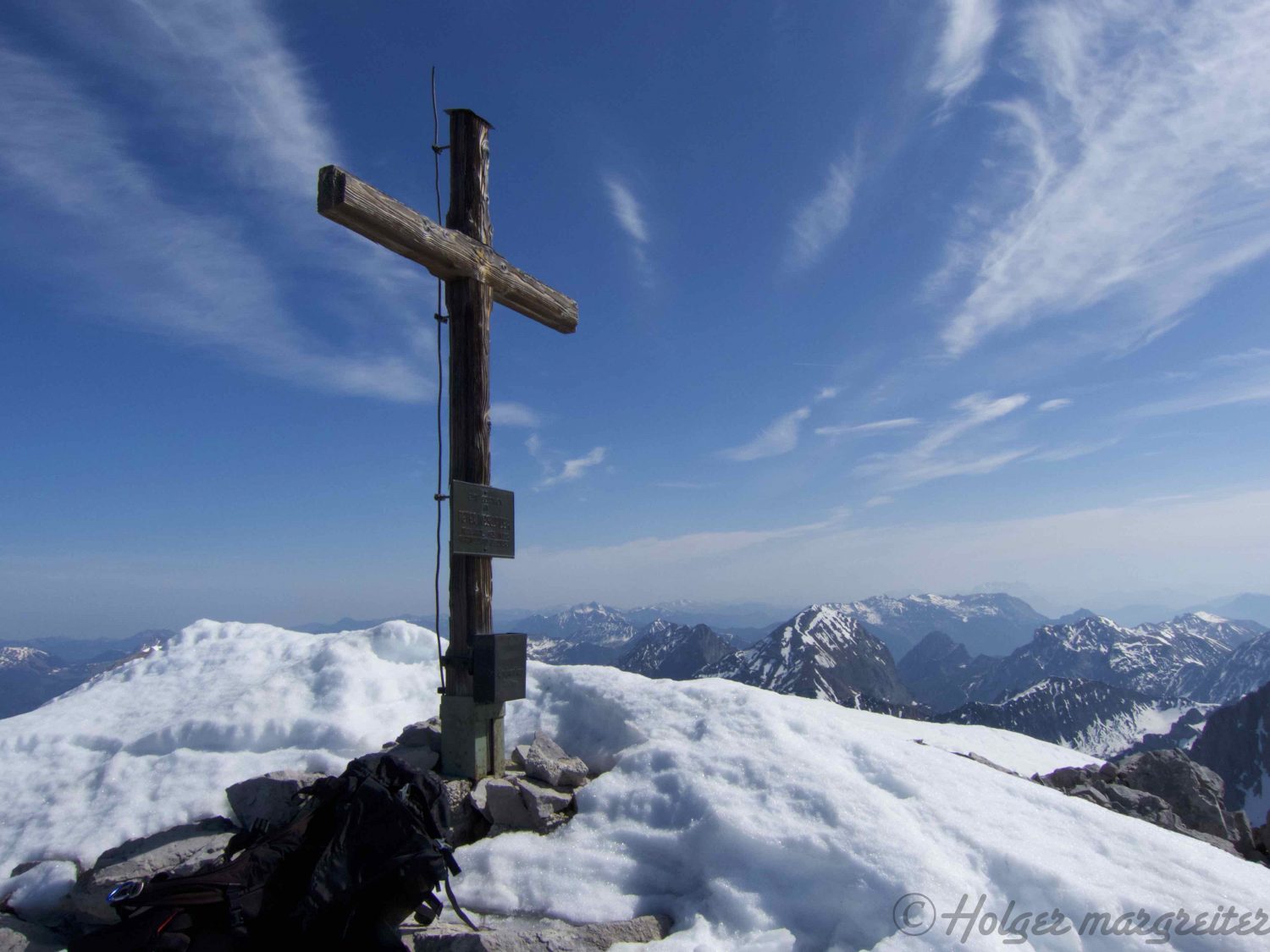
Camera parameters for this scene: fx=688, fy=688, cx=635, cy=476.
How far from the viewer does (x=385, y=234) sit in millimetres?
7945

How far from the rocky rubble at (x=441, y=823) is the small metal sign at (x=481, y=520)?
251 centimetres

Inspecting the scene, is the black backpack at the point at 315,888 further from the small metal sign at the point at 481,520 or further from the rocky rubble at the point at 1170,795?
the rocky rubble at the point at 1170,795

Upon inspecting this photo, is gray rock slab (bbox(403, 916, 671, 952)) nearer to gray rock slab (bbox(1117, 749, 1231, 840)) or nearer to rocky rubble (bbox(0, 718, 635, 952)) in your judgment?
rocky rubble (bbox(0, 718, 635, 952))

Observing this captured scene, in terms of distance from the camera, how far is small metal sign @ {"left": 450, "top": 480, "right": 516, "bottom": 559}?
8344 mm

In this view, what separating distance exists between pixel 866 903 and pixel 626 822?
2469 millimetres

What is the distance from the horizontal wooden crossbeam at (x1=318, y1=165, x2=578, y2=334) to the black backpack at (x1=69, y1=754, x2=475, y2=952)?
561 cm

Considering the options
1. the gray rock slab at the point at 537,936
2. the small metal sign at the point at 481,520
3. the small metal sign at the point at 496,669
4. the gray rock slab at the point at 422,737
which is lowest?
the gray rock slab at the point at 537,936

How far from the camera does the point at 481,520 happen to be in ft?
28.4

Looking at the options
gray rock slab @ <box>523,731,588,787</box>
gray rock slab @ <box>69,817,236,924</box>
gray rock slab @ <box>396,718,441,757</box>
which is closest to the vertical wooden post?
gray rock slab @ <box>523,731,588,787</box>

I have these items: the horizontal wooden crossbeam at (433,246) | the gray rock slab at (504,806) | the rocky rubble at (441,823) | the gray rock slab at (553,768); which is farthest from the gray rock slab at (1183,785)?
the horizontal wooden crossbeam at (433,246)

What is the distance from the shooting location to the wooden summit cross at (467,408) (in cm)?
795

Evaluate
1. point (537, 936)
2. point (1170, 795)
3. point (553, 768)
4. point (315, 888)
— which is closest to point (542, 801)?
point (553, 768)

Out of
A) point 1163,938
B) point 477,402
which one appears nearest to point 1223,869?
point 1163,938

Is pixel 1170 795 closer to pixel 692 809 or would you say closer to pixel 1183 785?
pixel 1183 785
